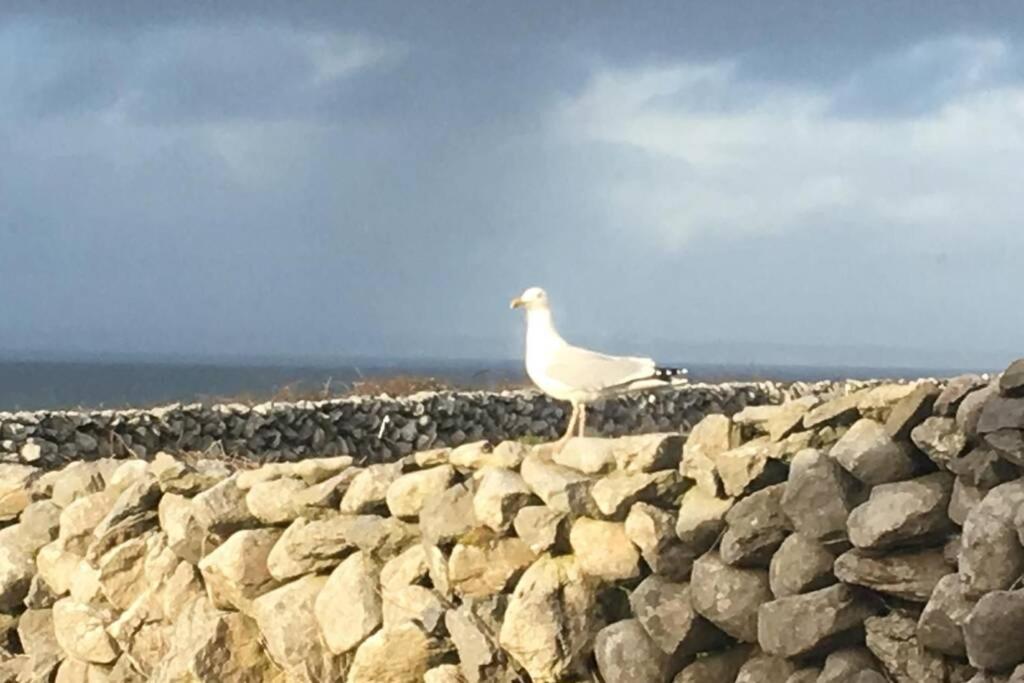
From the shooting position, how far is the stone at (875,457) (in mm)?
5430

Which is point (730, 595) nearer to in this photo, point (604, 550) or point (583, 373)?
point (604, 550)

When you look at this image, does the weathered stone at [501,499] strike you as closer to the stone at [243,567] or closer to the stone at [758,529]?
the stone at [758,529]

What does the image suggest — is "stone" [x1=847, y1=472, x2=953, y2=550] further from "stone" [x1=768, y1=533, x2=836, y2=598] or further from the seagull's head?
the seagull's head

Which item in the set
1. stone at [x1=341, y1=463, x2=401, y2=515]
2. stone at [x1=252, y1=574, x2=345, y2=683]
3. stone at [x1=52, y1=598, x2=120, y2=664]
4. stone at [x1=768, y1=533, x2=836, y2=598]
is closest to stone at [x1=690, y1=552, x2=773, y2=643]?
stone at [x1=768, y1=533, x2=836, y2=598]

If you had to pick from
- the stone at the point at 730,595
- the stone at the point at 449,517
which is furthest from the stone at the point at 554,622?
the stone at the point at 730,595

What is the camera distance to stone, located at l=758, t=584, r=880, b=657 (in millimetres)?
5461

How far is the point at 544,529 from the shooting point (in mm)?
6664

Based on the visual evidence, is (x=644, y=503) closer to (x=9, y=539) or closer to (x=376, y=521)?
(x=376, y=521)

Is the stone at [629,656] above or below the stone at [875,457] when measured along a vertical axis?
below

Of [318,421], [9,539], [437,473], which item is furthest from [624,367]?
[318,421]

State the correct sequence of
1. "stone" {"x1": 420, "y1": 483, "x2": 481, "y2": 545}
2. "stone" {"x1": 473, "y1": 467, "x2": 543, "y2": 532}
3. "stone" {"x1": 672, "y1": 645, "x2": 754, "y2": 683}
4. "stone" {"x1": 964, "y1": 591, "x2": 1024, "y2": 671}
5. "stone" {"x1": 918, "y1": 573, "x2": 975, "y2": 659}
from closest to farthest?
1. "stone" {"x1": 964, "y1": 591, "x2": 1024, "y2": 671}
2. "stone" {"x1": 918, "y1": 573, "x2": 975, "y2": 659}
3. "stone" {"x1": 672, "y1": 645, "x2": 754, "y2": 683}
4. "stone" {"x1": 473, "y1": 467, "x2": 543, "y2": 532}
5. "stone" {"x1": 420, "y1": 483, "x2": 481, "y2": 545}

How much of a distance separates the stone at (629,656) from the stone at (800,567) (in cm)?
69

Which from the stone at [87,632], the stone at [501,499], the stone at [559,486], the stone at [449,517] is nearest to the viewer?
the stone at [559,486]

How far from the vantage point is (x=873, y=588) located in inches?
211
